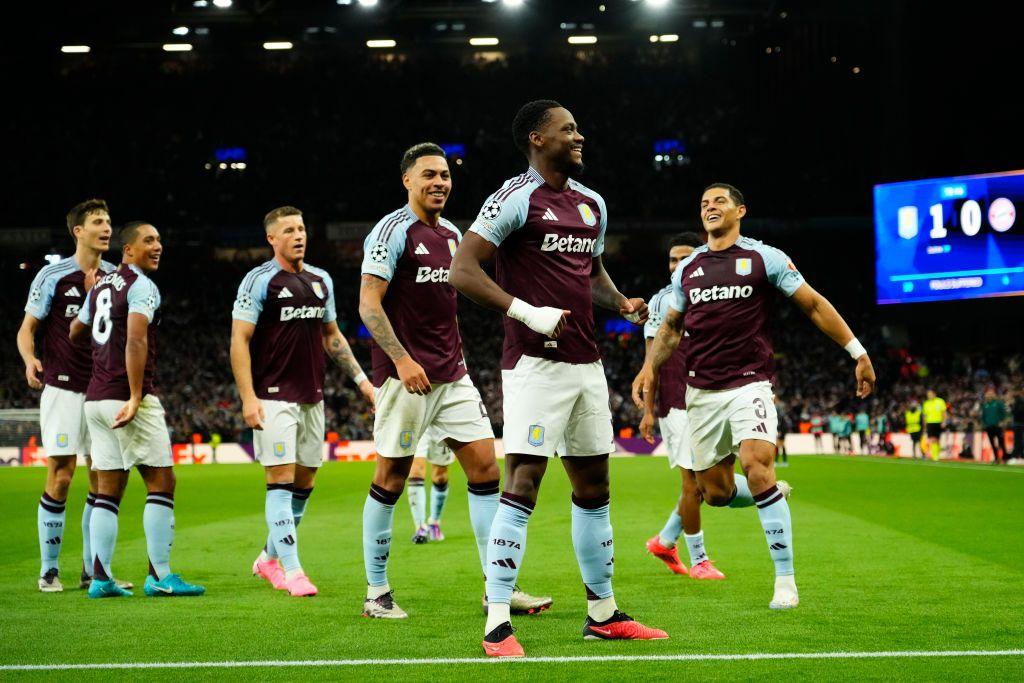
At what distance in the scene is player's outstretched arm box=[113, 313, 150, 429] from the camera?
7285mm

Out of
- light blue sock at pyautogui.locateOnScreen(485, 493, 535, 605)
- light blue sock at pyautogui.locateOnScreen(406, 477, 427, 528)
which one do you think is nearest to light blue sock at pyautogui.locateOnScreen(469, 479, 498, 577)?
light blue sock at pyautogui.locateOnScreen(485, 493, 535, 605)

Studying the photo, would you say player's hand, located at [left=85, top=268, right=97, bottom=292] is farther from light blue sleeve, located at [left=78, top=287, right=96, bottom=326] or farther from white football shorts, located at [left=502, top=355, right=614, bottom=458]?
white football shorts, located at [left=502, top=355, right=614, bottom=458]

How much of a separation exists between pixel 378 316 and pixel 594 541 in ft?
5.81

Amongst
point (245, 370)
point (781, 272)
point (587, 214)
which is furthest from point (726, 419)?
point (245, 370)

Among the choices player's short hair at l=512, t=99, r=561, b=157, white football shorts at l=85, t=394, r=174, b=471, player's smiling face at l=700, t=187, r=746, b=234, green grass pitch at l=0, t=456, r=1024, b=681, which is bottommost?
green grass pitch at l=0, t=456, r=1024, b=681

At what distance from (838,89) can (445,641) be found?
136 feet

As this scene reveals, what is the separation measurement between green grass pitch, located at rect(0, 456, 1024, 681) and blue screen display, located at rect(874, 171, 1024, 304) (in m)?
16.7

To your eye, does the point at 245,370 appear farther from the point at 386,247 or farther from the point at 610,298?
the point at 610,298

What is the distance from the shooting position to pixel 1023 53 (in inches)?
1303

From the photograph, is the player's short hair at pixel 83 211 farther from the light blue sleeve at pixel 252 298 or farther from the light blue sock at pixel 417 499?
the light blue sock at pixel 417 499

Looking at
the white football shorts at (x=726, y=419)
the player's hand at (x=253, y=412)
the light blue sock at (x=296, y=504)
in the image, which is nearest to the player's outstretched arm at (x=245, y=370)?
the player's hand at (x=253, y=412)

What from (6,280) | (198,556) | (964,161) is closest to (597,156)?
(964,161)

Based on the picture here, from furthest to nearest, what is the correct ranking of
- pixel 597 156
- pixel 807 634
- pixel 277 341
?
pixel 597 156
pixel 277 341
pixel 807 634

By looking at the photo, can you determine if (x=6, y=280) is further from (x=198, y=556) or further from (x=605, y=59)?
(x=198, y=556)
